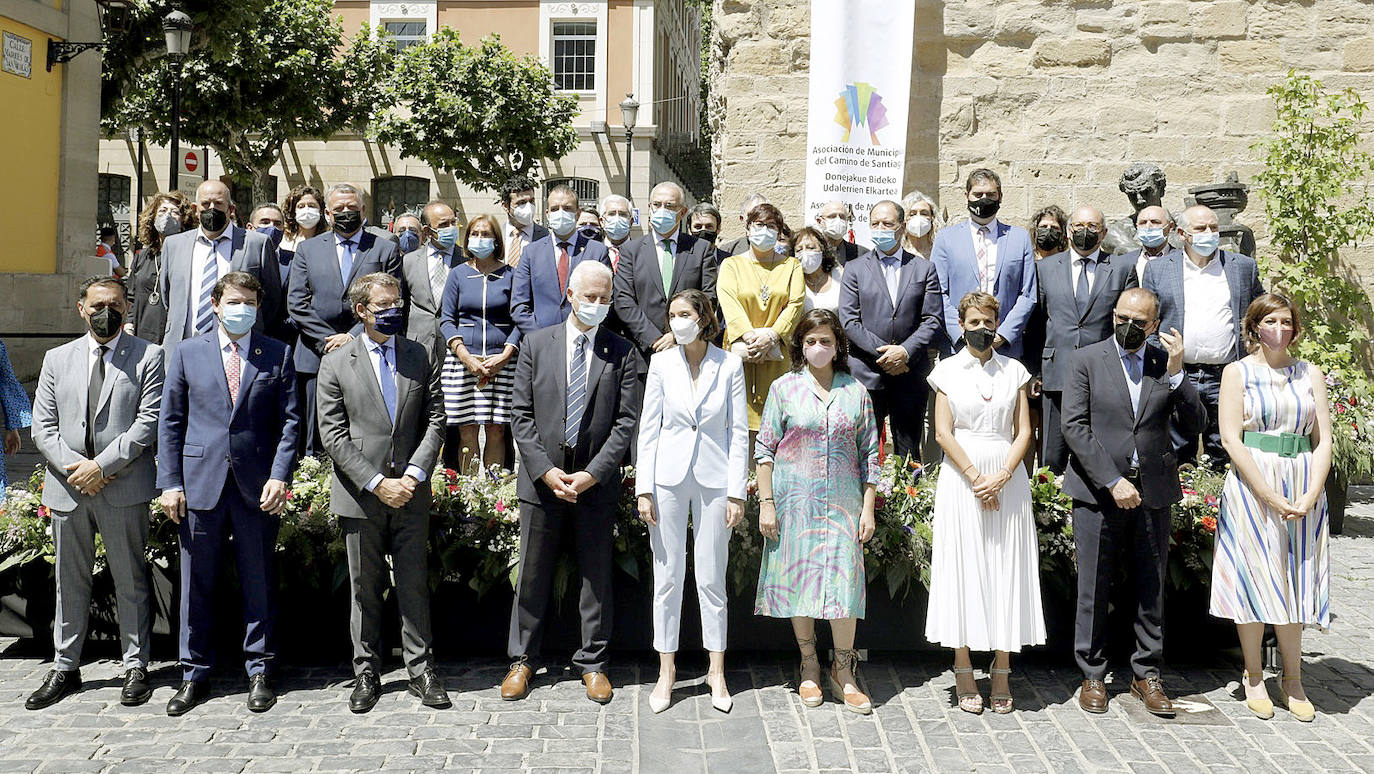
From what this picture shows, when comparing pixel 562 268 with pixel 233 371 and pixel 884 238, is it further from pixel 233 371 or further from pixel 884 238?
pixel 233 371

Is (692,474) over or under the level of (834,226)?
under

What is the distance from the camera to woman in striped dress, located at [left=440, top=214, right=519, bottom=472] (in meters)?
7.21

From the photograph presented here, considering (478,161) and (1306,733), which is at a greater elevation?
(478,161)

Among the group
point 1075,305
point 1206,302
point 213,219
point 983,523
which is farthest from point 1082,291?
point 213,219

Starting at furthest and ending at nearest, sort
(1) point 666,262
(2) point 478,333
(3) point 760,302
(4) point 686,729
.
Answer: (2) point 478,333 → (1) point 666,262 → (3) point 760,302 → (4) point 686,729

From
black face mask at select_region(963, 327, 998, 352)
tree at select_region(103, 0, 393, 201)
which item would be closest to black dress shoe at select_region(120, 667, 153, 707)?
black face mask at select_region(963, 327, 998, 352)

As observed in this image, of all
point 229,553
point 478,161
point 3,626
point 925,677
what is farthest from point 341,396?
point 478,161

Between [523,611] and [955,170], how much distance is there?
6.31 m

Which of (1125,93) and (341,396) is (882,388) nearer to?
(341,396)

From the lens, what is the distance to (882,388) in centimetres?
689

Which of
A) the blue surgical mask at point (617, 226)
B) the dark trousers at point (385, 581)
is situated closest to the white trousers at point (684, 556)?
the dark trousers at point (385, 581)

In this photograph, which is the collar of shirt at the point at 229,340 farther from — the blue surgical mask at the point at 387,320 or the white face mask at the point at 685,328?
the white face mask at the point at 685,328

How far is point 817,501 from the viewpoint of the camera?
17.4ft

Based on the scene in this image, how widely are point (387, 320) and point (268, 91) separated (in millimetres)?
24634
